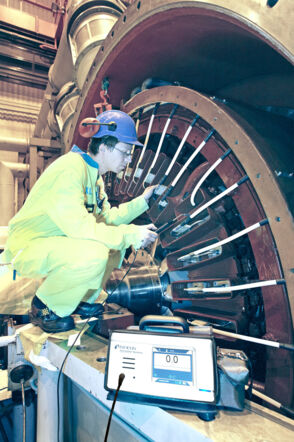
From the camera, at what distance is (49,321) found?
1396 millimetres

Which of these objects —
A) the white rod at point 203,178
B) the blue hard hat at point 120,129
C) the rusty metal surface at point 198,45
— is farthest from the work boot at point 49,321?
the rusty metal surface at point 198,45

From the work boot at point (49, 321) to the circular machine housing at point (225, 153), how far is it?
0.54 m

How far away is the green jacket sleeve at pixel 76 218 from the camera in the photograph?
128 centimetres

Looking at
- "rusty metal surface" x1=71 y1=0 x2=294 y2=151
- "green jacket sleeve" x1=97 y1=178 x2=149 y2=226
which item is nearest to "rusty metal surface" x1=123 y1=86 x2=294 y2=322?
"rusty metal surface" x1=71 y1=0 x2=294 y2=151

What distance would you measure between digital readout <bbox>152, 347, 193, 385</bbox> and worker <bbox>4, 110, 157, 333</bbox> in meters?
0.61

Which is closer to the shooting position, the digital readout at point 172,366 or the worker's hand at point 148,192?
the digital readout at point 172,366

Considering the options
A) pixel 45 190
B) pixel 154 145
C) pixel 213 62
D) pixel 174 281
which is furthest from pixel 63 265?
pixel 213 62

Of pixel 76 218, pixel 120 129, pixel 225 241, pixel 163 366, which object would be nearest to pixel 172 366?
pixel 163 366

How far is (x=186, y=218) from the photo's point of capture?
131 centimetres

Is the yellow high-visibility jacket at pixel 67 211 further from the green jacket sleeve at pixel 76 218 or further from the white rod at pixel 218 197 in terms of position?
the white rod at pixel 218 197

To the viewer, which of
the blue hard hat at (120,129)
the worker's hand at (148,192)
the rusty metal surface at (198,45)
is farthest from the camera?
the worker's hand at (148,192)

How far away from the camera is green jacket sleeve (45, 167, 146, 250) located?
4.21ft

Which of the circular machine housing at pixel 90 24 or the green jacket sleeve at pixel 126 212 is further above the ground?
the circular machine housing at pixel 90 24

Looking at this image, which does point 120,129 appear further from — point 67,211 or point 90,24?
point 90,24
